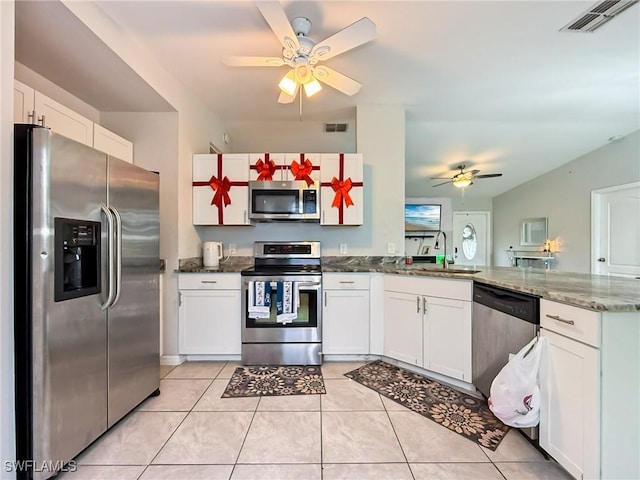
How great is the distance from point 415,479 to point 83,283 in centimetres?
193

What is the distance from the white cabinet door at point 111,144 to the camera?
2252mm

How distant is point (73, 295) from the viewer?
1.50 metres

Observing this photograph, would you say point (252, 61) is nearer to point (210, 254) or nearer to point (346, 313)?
point (210, 254)

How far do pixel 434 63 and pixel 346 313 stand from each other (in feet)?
7.46

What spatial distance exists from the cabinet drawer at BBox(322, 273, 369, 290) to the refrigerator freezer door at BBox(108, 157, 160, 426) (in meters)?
1.40

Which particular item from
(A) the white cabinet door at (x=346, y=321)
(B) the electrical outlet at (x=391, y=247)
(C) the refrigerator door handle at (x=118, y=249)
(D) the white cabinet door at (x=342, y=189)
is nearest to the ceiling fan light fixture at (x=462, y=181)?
(B) the electrical outlet at (x=391, y=247)

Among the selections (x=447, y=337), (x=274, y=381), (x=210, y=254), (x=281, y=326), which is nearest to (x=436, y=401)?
(x=447, y=337)

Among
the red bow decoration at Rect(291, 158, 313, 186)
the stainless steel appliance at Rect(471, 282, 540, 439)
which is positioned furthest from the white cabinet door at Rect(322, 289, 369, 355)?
the red bow decoration at Rect(291, 158, 313, 186)

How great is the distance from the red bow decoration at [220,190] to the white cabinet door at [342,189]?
0.96 metres

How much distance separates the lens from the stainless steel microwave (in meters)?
3.04

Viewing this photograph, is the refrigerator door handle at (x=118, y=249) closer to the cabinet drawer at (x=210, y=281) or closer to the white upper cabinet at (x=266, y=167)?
the cabinet drawer at (x=210, y=281)

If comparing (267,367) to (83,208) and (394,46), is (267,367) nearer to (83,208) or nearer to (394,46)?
(83,208)

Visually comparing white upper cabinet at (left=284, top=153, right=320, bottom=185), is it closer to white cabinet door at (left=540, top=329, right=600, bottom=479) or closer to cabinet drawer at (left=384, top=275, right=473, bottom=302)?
cabinet drawer at (left=384, top=275, right=473, bottom=302)

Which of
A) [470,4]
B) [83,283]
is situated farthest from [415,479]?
[470,4]
